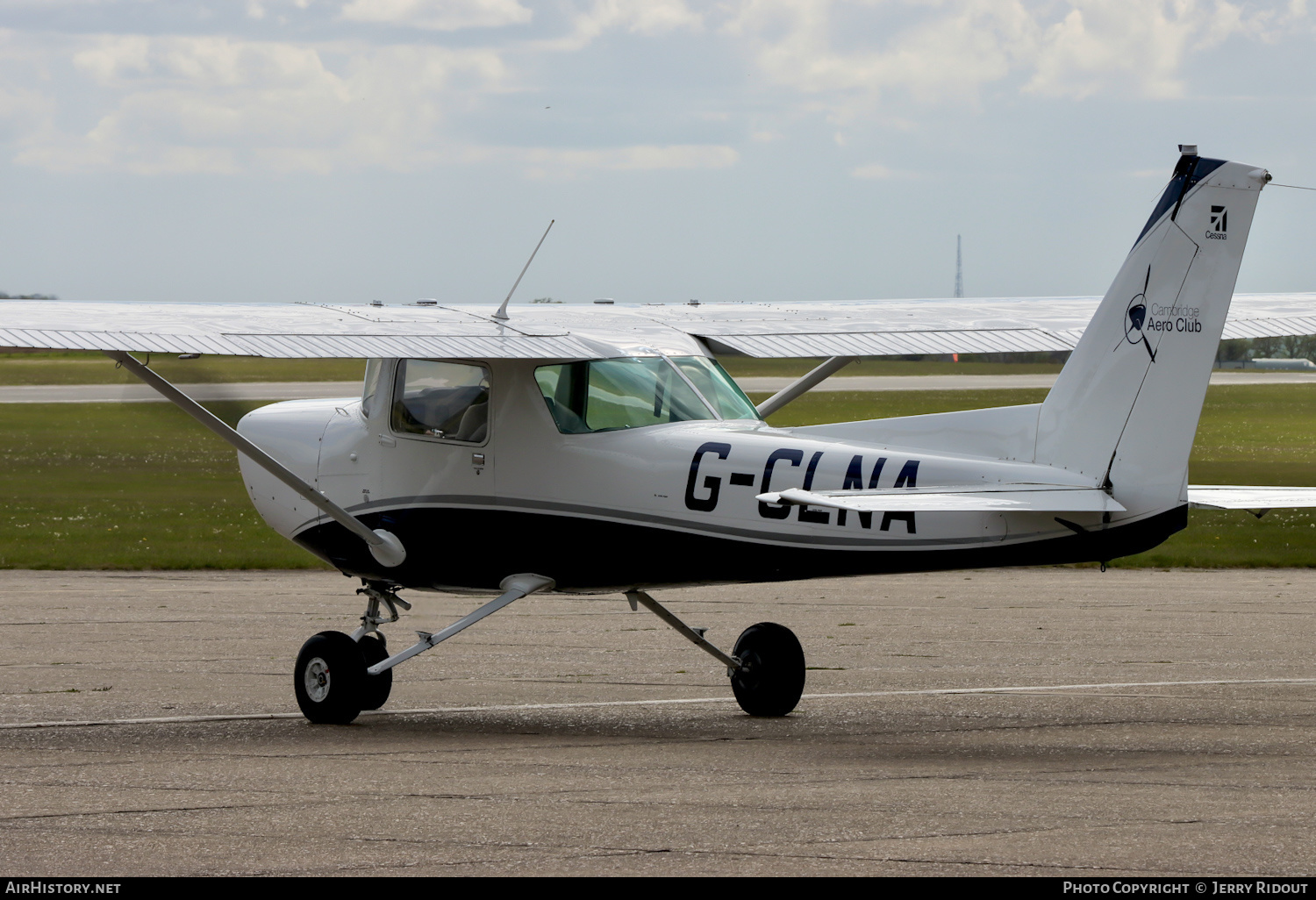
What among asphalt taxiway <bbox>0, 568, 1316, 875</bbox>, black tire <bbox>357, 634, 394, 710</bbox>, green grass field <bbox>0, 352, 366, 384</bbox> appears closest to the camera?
asphalt taxiway <bbox>0, 568, 1316, 875</bbox>

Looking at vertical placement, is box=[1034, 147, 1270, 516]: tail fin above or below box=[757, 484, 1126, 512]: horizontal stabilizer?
above

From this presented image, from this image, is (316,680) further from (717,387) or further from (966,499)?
(966,499)

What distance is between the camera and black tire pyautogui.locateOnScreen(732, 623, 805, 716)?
11.0 meters

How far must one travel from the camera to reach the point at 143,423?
47750 mm

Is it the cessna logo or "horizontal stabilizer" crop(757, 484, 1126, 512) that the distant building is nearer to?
the cessna logo

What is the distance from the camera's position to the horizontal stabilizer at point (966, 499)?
8195mm

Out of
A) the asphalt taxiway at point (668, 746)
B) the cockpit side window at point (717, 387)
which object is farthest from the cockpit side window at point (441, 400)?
the asphalt taxiway at point (668, 746)

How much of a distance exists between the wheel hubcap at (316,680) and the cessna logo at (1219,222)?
6.21m

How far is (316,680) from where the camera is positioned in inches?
423

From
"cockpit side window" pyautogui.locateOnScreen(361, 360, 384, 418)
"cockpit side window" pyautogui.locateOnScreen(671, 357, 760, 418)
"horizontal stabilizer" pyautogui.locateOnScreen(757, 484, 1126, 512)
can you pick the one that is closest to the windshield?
"cockpit side window" pyautogui.locateOnScreen(671, 357, 760, 418)

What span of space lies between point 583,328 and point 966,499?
10.4 ft

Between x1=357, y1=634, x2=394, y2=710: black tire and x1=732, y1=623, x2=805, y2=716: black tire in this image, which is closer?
x1=732, y1=623, x2=805, y2=716: black tire

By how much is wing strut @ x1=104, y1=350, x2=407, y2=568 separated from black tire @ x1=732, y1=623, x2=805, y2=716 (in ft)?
8.10
